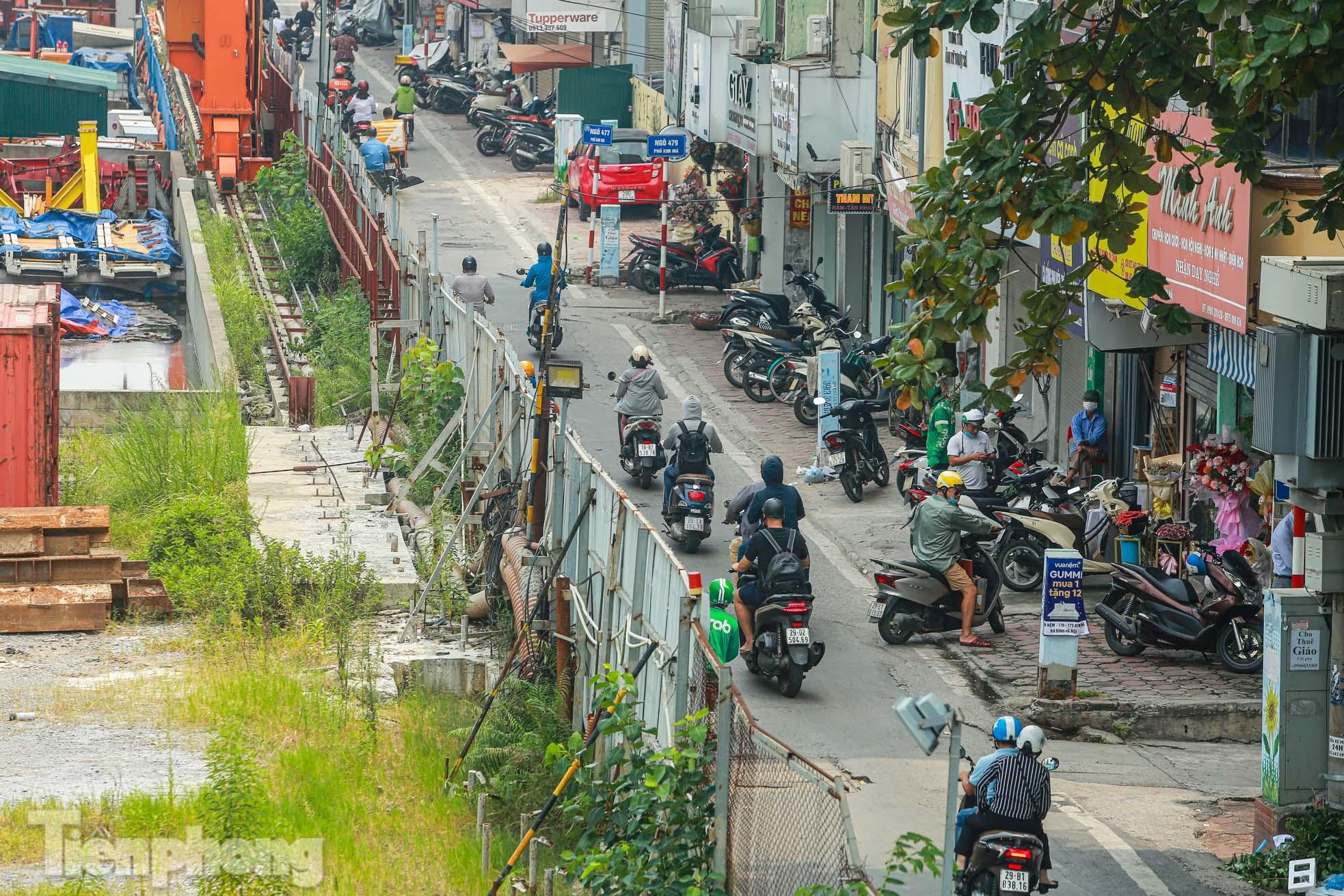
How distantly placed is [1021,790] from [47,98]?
34887 millimetres

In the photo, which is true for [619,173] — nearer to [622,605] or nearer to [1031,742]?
[622,605]

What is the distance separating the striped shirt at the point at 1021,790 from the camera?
30.6 feet

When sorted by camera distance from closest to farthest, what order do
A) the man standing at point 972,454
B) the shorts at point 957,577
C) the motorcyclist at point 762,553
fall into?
the motorcyclist at point 762,553
the shorts at point 957,577
the man standing at point 972,454

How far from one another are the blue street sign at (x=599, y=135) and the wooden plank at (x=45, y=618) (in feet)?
58.1

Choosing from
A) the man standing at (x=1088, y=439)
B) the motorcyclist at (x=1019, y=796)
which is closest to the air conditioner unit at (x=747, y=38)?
the man standing at (x=1088, y=439)

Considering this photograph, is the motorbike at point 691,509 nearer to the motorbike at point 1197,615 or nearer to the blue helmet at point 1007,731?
the motorbike at point 1197,615

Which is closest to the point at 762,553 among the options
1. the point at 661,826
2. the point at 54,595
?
the point at 661,826

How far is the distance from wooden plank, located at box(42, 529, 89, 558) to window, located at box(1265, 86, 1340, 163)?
10.0 meters

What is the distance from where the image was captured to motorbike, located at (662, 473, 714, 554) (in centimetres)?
1711

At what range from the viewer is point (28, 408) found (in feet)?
59.9

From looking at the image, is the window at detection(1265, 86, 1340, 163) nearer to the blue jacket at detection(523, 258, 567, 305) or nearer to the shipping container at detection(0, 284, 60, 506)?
the shipping container at detection(0, 284, 60, 506)

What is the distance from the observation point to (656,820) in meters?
8.65

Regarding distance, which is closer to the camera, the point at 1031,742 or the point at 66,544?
the point at 1031,742

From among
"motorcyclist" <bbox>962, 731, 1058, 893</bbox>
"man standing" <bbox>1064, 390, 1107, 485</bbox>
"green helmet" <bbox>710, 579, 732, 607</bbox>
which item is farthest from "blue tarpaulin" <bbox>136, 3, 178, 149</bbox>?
"motorcyclist" <bbox>962, 731, 1058, 893</bbox>
